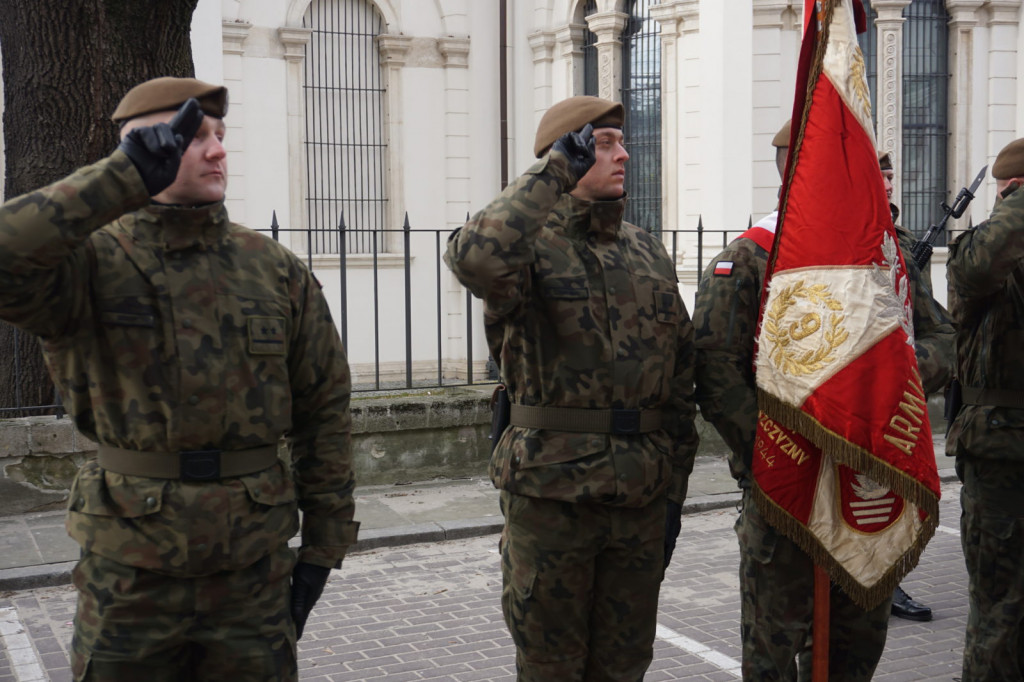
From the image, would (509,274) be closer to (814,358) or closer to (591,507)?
(591,507)

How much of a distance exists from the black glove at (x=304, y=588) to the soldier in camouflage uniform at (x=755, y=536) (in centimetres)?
140

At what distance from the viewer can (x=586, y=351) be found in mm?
3479

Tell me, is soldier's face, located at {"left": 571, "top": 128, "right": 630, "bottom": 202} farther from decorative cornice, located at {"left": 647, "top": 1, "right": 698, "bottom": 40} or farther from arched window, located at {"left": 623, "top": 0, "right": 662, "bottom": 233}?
arched window, located at {"left": 623, "top": 0, "right": 662, "bottom": 233}

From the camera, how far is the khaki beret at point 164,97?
9.03 feet

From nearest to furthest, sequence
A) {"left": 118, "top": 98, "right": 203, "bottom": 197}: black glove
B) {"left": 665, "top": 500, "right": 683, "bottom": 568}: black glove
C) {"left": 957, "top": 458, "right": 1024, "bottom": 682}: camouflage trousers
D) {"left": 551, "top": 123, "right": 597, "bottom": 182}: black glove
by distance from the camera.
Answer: {"left": 118, "top": 98, "right": 203, "bottom": 197}: black glove
{"left": 551, "top": 123, "right": 597, "bottom": 182}: black glove
{"left": 665, "top": 500, "right": 683, "bottom": 568}: black glove
{"left": 957, "top": 458, "right": 1024, "bottom": 682}: camouflage trousers

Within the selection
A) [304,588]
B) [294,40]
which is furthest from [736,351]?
[294,40]

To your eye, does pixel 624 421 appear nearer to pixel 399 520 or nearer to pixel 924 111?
pixel 399 520

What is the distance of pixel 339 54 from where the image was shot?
662 inches

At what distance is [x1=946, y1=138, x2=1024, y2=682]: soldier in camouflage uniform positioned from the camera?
4.06 meters

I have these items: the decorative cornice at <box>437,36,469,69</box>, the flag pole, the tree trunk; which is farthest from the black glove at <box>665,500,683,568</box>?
the decorative cornice at <box>437,36,469,69</box>

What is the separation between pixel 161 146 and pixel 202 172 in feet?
0.70

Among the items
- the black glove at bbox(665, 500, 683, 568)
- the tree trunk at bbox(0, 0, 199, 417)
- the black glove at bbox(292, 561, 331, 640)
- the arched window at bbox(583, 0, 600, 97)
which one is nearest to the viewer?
the black glove at bbox(292, 561, 331, 640)

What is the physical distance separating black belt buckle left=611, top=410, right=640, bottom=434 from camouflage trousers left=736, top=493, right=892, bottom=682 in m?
0.58

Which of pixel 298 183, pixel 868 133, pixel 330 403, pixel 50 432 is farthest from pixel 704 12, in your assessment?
pixel 330 403
